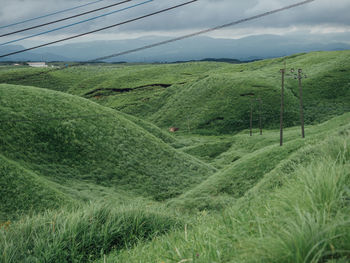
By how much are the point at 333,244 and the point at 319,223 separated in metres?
0.29

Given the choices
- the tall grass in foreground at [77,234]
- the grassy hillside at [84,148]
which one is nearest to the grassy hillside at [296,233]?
the tall grass in foreground at [77,234]

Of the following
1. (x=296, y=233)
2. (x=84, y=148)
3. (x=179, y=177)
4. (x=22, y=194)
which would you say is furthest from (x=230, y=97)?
(x=296, y=233)

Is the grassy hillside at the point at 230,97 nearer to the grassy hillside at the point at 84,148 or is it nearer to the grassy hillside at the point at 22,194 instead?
the grassy hillside at the point at 84,148

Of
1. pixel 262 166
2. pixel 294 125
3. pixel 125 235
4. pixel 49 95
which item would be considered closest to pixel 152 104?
pixel 294 125

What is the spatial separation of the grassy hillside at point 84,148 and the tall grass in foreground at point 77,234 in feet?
86.7

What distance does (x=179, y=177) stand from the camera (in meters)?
43.2

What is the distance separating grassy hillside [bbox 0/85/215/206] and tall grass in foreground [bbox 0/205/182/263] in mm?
26413

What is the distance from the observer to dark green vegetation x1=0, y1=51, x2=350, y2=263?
421 centimetres

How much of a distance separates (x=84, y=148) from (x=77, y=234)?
34.6 meters

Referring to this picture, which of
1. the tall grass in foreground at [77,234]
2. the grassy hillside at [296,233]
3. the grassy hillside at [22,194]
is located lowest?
the grassy hillside at [22,194]

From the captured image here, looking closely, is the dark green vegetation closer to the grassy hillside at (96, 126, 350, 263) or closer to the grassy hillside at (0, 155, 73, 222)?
the grassy hillside at (96, 126, 350, 263)

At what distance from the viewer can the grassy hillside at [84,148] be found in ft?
116

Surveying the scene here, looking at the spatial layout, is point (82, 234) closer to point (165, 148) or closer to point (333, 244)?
point (333, 244)

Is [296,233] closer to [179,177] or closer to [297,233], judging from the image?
[297,233]
